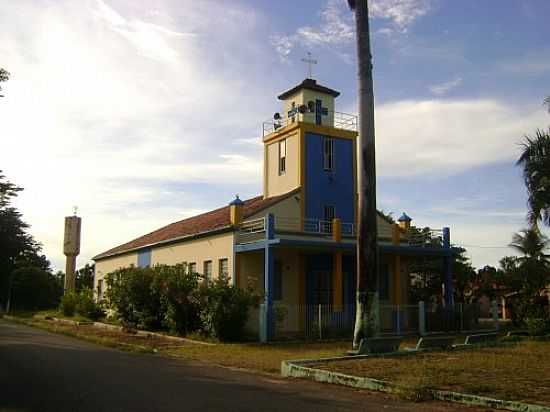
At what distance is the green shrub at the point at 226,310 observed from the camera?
68.2 feet

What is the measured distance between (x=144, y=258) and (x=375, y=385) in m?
25.4

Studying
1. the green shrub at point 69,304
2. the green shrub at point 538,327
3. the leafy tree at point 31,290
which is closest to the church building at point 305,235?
the green shrub at point 538,327

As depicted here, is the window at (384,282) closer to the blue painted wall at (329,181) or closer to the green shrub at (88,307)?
the blue painted wall at (329,181)

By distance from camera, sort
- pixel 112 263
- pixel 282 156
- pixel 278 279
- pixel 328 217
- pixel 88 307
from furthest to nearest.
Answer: pixel 112 263 < pixel 88 307 < pixel 282 156 < pixel 328 217 < pixel 278 279

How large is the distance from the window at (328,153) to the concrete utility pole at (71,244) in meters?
25.1

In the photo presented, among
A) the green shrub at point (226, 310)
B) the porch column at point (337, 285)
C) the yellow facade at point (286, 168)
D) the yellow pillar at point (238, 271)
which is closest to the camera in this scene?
the green shrub at point (226, 310)

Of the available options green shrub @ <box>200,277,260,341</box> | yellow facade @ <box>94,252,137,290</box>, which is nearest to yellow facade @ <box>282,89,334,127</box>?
green shrub @ <box>200,277,260,341</box>

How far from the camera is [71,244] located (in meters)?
45.5

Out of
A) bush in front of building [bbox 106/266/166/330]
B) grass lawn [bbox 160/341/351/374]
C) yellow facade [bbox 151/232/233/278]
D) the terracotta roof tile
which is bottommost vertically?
grass lawn [bbox 160/341/351/374]

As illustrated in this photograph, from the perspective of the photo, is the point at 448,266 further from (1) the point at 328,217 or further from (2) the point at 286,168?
(2) the point at 286,168

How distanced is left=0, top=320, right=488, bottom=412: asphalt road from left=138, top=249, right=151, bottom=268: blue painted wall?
18.3 meters

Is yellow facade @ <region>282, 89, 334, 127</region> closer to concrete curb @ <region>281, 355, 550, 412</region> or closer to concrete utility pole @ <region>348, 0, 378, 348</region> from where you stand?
concrete utility pole @ <region>348, 0, 378, 348</region>

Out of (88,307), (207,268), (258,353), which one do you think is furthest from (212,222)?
(258,353)

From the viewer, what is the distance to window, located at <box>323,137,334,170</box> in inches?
1088
